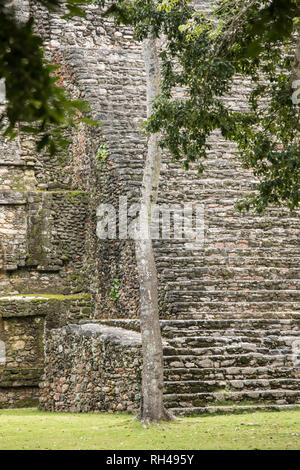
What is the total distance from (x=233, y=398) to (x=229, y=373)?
42 centimetres

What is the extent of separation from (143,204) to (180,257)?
3.64m

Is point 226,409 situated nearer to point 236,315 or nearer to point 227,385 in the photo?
point 227,385

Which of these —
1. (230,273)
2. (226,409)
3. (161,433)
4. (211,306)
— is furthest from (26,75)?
(230,273)

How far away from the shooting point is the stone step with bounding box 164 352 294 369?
9938 millimetres

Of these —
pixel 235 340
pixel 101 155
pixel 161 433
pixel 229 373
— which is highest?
pixel 101 155

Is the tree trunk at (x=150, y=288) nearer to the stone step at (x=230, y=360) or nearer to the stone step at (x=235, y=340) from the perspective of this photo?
the stone step at (x=230, y=360)

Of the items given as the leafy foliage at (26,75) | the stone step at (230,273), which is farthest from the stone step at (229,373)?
the leafy foliage at (26,75)

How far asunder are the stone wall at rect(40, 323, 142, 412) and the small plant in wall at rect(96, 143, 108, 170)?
3811 mm

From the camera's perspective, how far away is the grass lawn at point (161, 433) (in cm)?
720

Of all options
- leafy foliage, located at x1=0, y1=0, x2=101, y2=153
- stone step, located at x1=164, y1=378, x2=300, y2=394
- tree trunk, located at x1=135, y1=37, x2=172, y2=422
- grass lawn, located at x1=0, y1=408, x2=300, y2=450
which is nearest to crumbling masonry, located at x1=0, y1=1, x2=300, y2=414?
stone step, located at x1=164, y1=378, x2=300, y2=394

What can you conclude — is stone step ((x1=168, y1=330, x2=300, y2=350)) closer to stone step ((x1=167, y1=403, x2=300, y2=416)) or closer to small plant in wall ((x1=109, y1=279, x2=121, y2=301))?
stone step ((x1=167, y1=403, x2=300, y2=416))

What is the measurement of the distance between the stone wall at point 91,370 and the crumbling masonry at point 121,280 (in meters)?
0.03

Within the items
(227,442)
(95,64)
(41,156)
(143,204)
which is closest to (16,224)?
(41,156)

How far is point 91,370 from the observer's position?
10.9 meters
